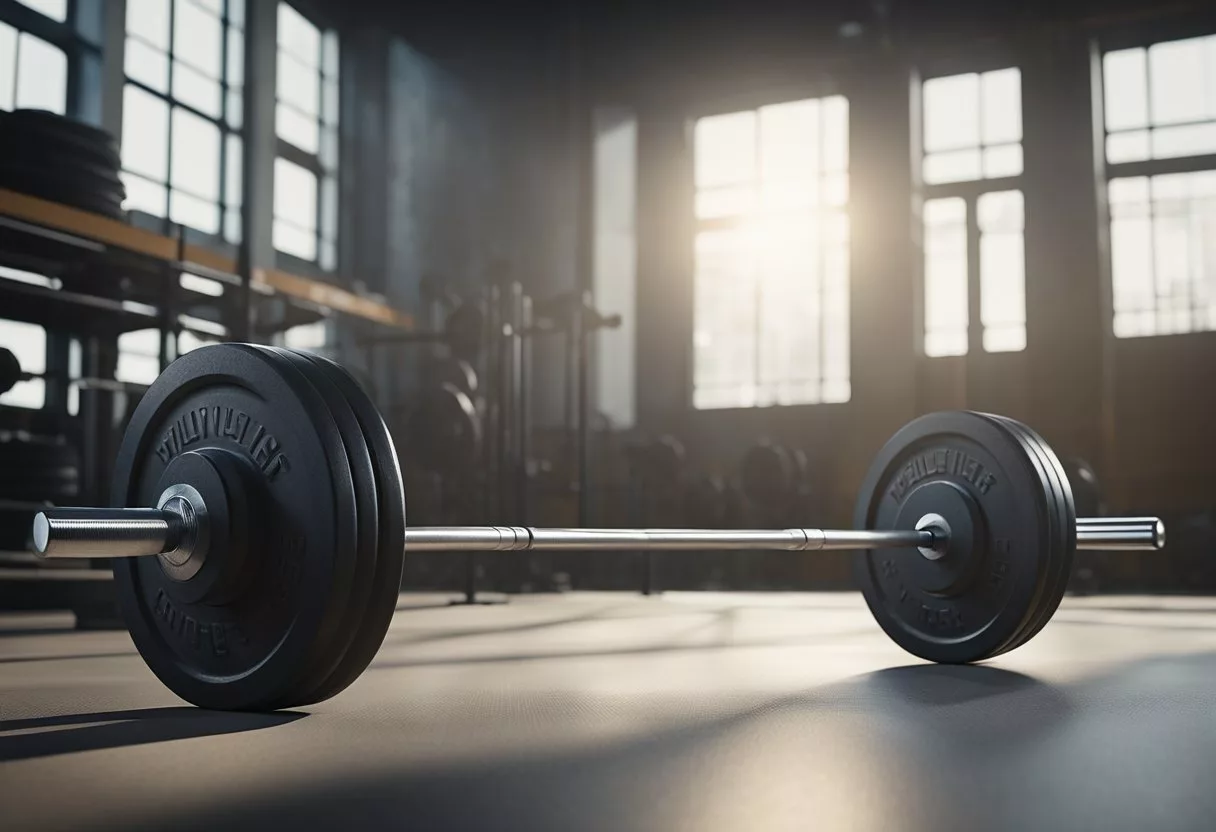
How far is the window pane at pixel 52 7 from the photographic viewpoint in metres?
5.48

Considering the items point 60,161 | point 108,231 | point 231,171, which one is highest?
point 231,171

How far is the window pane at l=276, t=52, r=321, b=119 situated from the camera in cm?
736

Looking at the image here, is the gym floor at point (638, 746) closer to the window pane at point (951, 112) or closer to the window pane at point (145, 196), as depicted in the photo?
the window pane at point (145, 196)

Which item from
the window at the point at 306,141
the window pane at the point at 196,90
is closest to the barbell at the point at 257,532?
the window pane at the point at 196,90

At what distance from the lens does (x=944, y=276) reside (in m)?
7.87

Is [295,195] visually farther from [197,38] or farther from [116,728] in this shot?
[116,728]

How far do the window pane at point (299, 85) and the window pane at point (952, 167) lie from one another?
4.16 metres

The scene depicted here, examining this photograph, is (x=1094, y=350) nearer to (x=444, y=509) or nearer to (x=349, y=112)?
(x=444, y=509)

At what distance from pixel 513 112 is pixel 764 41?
3.04 metres

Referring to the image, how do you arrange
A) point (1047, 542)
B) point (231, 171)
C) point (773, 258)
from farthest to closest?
point (773, 258) → point (231, 171) → point (1047, 542)

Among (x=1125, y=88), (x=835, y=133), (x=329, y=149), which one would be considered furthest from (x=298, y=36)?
(x=1125, y=88)

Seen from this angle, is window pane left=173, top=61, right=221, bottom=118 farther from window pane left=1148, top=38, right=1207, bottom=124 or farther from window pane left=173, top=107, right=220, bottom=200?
window pane left=1148, top=38, right=1207, bottom=124

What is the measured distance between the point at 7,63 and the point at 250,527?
499 cm

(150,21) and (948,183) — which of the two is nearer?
(150,21)
